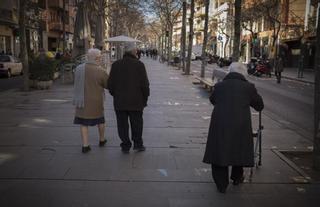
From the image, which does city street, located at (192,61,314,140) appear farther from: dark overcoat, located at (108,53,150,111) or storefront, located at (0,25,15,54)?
storefront, located at (0,25,15,54)

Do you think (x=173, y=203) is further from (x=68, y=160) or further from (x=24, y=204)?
(x=68, y=160)

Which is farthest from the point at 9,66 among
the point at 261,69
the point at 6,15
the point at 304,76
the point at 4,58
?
the point at 304,76

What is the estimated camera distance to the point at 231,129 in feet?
16.9

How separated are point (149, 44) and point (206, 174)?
593ft

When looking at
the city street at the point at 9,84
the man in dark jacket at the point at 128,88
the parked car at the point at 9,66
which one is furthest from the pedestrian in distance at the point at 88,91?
the parked car at the point at 9,66

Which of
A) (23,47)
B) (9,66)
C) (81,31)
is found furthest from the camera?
(9,66)

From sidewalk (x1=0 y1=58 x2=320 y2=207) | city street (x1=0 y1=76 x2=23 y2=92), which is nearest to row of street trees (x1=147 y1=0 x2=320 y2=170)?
sidewalk (x1=0 y1=58 x2=320 y2=207)

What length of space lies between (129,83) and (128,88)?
0.08 meters

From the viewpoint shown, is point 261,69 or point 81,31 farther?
point 261,69

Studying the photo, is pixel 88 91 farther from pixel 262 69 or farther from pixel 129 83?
pixel 262 69

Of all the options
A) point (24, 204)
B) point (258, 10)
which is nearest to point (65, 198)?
point (24, 204)

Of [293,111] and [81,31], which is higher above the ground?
[81,31]

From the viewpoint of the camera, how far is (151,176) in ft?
19.1

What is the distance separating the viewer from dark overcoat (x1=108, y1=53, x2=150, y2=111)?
22.6 ft
